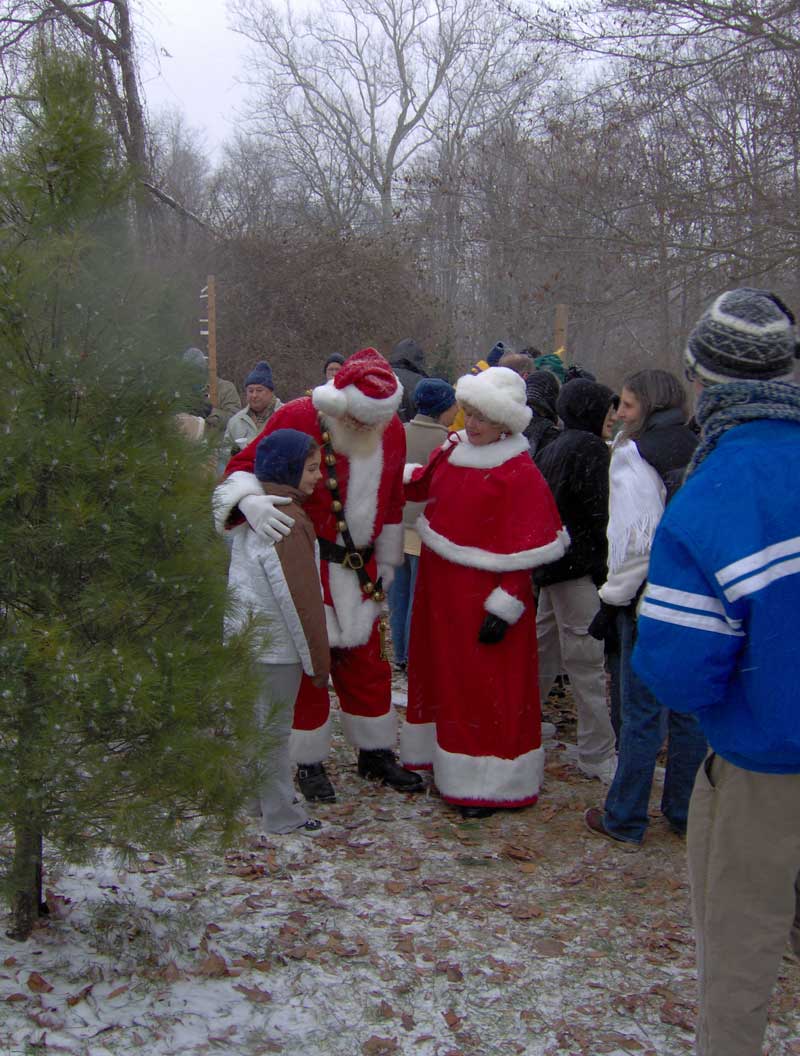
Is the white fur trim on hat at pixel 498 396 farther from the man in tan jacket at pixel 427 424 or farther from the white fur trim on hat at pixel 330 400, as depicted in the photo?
the man in tan jacket at pixel 427 424

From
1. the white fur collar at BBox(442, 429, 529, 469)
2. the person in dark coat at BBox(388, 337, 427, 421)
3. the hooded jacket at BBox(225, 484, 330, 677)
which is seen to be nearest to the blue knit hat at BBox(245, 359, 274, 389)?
the person in dark coat at BBox(388, 337, 427, 421)

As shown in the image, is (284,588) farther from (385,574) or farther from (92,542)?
(92,542)

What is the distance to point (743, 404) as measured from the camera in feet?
7.99

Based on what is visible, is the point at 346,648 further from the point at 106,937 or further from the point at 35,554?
the point at 35,554

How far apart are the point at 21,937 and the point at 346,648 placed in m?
2.13

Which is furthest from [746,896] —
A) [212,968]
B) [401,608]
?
[401,608]

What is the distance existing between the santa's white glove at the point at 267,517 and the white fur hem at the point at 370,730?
1.39 metres

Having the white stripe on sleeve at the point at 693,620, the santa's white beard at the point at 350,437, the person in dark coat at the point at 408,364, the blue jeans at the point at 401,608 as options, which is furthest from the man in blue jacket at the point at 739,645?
the person in dark coat at the point at 408,364

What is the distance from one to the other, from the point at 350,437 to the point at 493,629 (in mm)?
1168

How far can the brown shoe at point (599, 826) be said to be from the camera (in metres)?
4.60

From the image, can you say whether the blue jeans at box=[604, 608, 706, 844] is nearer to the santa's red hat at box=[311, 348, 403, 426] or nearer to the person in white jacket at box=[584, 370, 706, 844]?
the person in white jacket at box=[584, 370, 706, 844]

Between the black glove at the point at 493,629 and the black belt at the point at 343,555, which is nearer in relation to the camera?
the black glove at the point at 493,629

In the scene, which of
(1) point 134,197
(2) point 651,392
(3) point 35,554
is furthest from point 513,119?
(3) point 35,554

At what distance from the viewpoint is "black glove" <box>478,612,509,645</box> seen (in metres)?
4.78
